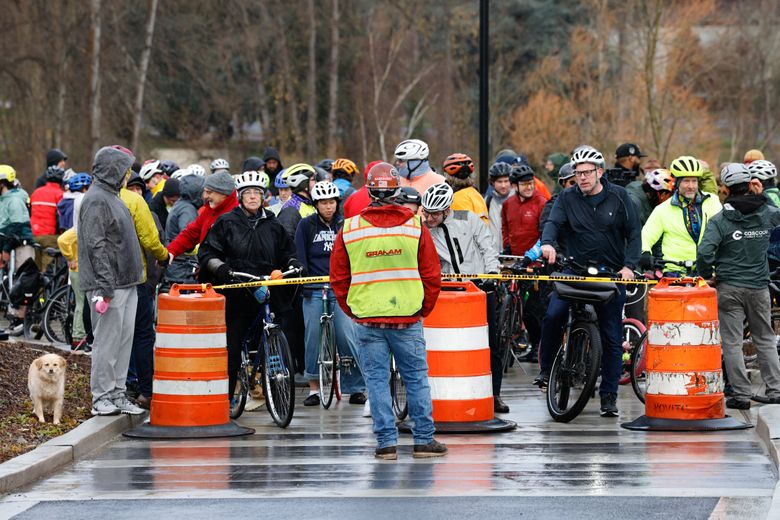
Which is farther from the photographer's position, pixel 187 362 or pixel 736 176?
pixel 736 176

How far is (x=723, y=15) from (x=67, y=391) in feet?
163

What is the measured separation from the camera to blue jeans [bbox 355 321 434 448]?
432 inches

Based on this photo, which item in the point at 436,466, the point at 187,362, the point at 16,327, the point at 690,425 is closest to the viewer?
the point at 436,466

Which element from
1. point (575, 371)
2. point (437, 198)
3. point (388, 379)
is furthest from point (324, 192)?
point (388, 379)

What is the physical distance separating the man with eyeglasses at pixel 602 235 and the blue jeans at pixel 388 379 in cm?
229

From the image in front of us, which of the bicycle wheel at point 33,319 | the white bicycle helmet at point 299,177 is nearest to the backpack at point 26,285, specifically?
the bicycle wheel at point 33,319

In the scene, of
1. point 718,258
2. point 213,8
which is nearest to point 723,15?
point 213,8

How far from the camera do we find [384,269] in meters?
10.9

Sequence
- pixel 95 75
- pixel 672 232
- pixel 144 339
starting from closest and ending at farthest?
pixel 144 339
pixel 672 232
pixel 95 75

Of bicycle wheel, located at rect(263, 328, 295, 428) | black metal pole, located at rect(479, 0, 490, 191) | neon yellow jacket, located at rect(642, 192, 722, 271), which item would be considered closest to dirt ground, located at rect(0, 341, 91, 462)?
bicycle wheel, located at rect(263, 328, 295, 428)

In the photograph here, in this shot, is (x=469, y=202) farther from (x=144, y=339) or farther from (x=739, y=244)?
(x=144, y=339)

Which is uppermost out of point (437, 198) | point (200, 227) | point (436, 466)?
point (437, 198)

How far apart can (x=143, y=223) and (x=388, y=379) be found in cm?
312

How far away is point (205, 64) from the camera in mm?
52906
